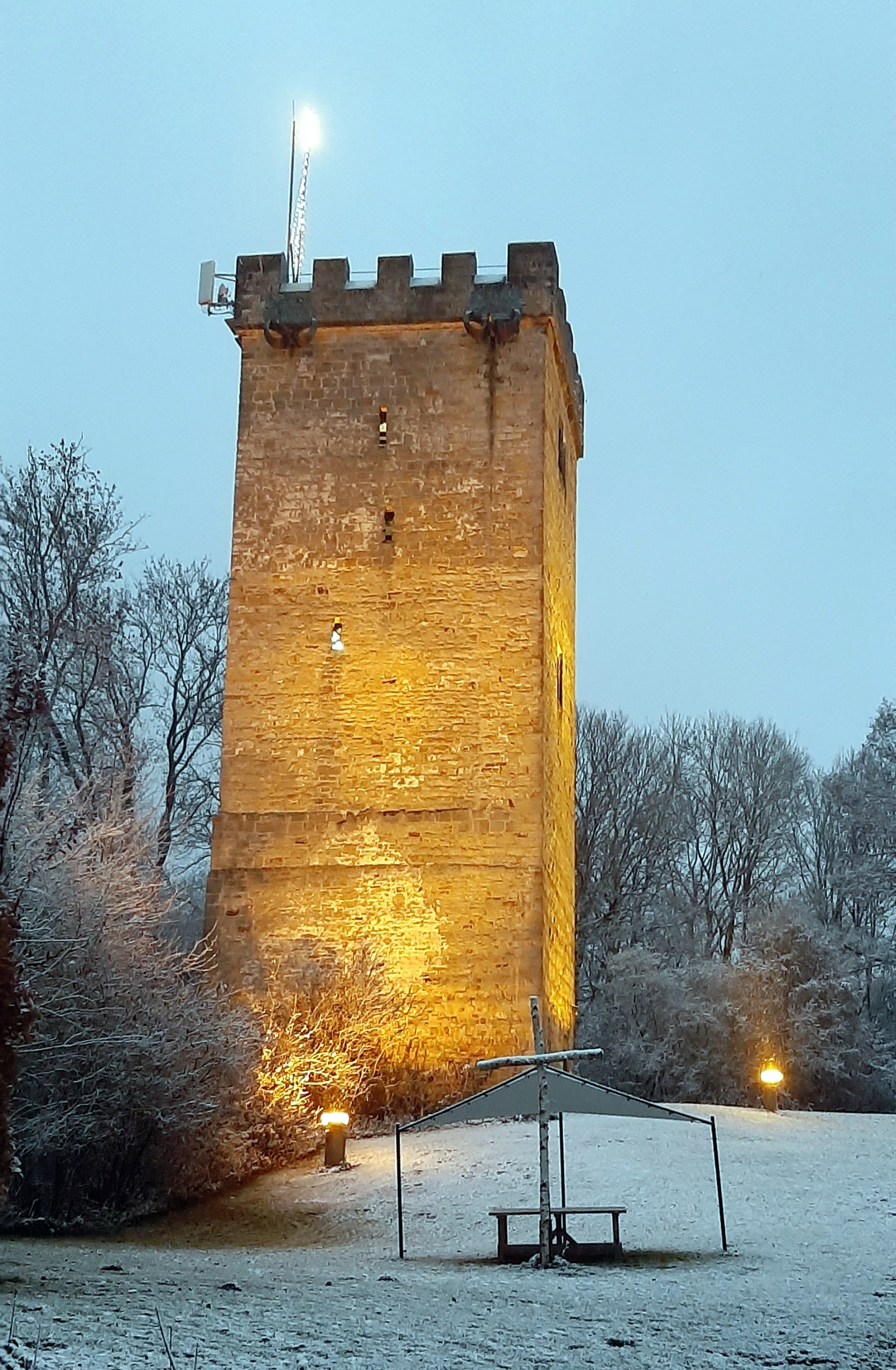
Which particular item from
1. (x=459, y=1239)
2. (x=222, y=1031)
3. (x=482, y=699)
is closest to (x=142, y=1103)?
(x=222, y=1031)

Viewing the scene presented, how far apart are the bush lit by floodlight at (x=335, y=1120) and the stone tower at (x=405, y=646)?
2.77 metres

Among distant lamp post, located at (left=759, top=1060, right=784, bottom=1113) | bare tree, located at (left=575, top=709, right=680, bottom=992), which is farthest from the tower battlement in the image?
bare tree, located at (left=575, top=709, right=680, bottom=992)

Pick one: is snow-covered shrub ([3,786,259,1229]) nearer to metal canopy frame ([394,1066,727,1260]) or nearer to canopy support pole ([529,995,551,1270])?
metal canopy frame ([394,1066,727,1260])

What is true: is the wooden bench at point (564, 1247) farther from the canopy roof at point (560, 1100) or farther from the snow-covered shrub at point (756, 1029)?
the snow-covered shrub at point (756, 1029)

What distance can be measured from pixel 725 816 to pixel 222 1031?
825 inches

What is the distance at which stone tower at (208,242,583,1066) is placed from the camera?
18062 mm

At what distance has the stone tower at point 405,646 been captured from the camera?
18.1 m

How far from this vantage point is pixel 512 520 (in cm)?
1922

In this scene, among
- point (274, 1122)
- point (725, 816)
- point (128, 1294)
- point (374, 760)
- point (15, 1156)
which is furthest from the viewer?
point (725, 816)

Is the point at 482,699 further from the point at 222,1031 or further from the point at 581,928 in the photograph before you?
the point at 581,928

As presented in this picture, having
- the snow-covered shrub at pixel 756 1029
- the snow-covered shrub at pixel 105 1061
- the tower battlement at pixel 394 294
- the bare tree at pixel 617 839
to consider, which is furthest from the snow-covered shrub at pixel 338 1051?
the bare tree at pixel 617 839

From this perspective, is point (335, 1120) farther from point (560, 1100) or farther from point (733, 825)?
point (733, 825)

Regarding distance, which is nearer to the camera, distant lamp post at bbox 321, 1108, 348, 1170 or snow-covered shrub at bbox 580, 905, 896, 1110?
distant lamp post at bbox 321, 1108, 348, 1170

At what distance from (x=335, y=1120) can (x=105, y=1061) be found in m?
2.52
